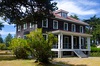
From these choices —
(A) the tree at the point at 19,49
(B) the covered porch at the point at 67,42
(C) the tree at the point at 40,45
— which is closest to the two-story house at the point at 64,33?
(B) the covered porch at the point at 67,42

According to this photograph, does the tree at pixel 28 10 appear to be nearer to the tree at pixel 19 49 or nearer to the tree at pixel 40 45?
the tree at pixel 40 45

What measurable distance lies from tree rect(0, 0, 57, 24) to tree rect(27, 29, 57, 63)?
1.70 m

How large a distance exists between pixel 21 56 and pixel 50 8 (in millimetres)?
9747

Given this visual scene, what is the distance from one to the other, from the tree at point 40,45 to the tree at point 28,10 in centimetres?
170

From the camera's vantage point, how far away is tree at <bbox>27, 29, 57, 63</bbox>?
2044 centimetres

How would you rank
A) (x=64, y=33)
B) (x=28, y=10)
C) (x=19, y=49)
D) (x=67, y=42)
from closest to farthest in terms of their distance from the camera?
(x=28, y=10)
(x=19, y=49)
(x=64, y=33)
(x=67, y=42)

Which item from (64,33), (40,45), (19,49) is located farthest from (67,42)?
(40,45)

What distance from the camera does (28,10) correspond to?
20.1 meters

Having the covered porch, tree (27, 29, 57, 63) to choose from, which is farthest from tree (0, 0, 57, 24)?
the covered porch

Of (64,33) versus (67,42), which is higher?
A: (64,33)

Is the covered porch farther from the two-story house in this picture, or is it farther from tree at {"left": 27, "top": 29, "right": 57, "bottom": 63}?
tree at {"left": 27, "top": 29, "right": 57, "bottom": 63}

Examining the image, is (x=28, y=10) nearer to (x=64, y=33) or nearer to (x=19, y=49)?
(x=19, y=49)

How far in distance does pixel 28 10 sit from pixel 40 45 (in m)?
3.83

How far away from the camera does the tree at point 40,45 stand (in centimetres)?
2044
